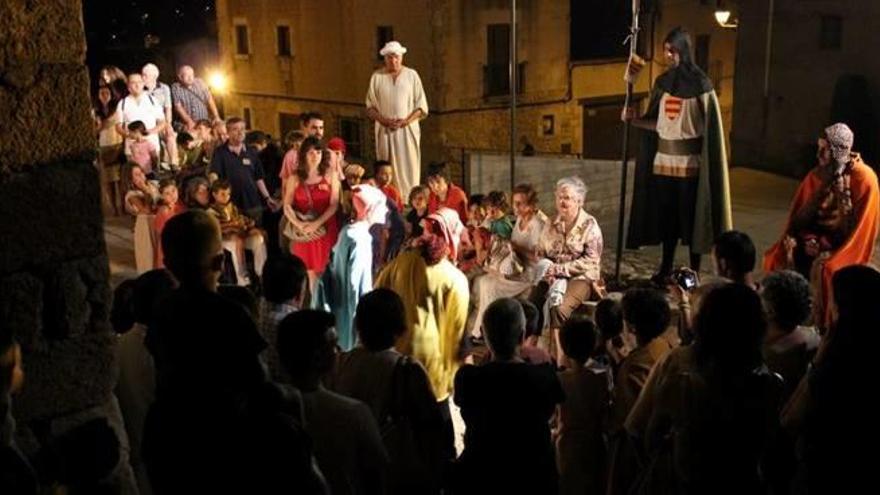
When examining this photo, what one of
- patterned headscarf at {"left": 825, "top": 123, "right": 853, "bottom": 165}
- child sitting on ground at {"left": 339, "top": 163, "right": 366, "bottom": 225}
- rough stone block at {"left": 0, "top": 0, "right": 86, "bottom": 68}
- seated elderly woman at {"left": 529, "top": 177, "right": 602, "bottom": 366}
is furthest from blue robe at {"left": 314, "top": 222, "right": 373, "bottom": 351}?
rough stone block at {"left": 0, "top": 0, "right": 86, "bottom": 68}

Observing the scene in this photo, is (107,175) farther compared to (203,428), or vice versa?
(107,175)

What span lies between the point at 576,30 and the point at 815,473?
1106 inches

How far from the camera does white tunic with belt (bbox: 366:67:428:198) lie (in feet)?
37.9

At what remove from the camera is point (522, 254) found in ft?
25.4

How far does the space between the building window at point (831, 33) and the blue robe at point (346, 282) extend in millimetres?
16562

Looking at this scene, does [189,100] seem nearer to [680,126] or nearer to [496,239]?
[496,239]

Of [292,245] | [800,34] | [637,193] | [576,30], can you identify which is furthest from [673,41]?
[576,30]

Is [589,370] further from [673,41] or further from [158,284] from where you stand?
[673,41]

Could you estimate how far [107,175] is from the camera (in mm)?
11523

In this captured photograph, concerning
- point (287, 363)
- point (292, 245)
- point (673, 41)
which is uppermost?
point (673, 41)

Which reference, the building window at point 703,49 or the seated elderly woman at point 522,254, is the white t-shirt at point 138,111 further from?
the building window at point 703,49

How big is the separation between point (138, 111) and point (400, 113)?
3.07m

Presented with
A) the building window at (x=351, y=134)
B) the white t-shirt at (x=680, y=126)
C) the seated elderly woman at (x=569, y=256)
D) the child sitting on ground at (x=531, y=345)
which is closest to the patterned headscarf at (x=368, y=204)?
the seated elderly woman at (x=569, y=256)

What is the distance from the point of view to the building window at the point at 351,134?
30188 millimetres
